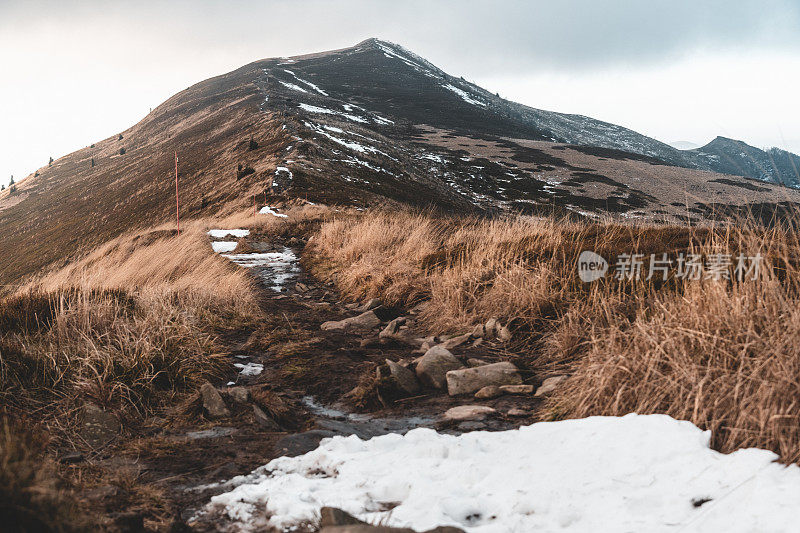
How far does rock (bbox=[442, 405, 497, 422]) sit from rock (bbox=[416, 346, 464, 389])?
61cm

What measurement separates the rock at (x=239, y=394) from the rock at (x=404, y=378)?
1.29 metres

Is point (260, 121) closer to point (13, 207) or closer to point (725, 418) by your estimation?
point (725, 418)

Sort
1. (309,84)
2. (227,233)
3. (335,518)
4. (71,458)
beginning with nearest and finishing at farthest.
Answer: (335,518) < (71,458) < (227,233) < (309,84)

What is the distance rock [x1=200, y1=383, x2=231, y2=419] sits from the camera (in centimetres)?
362

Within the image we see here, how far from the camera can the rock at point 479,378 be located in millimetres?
4055

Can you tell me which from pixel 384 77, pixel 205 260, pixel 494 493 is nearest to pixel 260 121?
pixel 205 260

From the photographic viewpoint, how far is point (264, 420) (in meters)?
3.51

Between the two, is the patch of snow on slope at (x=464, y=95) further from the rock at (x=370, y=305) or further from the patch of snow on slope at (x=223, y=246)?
the rock at (x=370, y=305)

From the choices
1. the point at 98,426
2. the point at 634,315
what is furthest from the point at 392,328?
the point at 98,426

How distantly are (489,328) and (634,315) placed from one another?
5.09 ft

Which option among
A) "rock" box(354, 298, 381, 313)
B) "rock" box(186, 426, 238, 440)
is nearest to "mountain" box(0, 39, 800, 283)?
"rock" box(354, 298, 381, 313)

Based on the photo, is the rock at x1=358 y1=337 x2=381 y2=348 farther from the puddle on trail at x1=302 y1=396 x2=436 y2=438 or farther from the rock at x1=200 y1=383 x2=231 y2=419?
the rock at x1=200 y1=383 x2=231 y2=419

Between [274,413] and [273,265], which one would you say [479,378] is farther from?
[273,265]

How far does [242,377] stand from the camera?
473 centimetres
